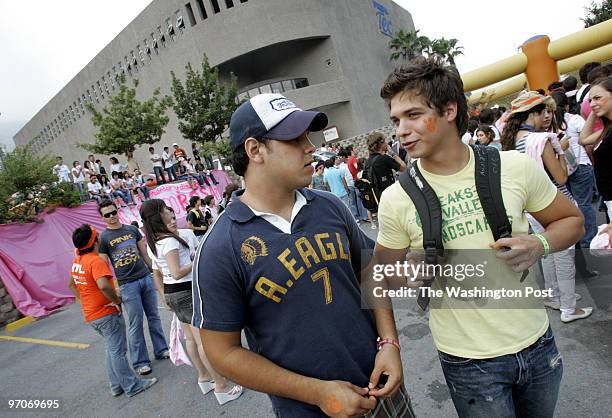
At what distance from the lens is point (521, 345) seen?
1478 mm

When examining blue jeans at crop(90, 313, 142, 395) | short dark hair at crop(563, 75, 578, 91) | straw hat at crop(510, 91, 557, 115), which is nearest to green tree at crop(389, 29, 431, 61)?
short dark hair at crop(563, 75, 578, 91)

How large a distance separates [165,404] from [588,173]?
5.38m

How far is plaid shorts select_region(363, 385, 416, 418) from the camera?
1.52 metres

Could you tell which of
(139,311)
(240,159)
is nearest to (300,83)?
(139,311)

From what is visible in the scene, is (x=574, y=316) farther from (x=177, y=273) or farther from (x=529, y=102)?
(x=177, y=273)

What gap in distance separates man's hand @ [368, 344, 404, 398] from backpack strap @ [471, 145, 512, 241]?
634mm

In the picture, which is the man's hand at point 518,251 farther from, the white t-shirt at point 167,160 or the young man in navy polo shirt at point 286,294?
the white t-shirt at point 167,160

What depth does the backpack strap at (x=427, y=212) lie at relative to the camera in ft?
4.77

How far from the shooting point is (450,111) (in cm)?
157

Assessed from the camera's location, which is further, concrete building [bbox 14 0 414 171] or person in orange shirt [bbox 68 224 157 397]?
concrete building [bbox 14 0 414 171]

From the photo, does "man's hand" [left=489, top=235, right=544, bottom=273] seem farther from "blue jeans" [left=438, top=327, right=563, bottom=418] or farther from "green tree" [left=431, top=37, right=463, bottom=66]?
"green tree" [left=431, top=37, right=463, bottom=66]

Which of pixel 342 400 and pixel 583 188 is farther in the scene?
pixel 583 188

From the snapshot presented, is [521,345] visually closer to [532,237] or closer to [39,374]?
[532,237]

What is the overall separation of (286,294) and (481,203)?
852 mm
